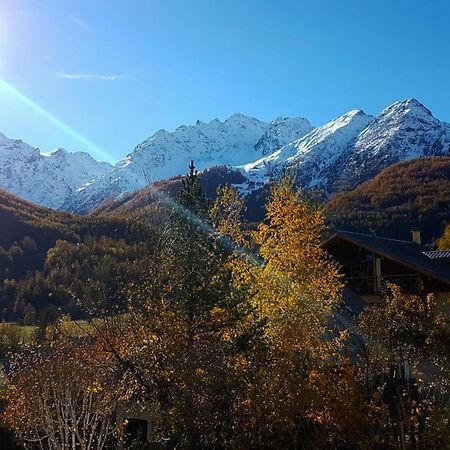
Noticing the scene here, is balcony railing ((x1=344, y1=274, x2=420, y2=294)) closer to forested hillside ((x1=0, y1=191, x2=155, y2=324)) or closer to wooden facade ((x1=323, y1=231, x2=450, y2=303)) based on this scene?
wooden facade ((x1=323, y1=231, x2=450, y2=303))

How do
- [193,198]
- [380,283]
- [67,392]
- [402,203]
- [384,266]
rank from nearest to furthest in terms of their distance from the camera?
1. [67,392]
2. [193,198]
3. [380,283]
4. [384,266]
5. [402,203]

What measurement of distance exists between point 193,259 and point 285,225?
10.7 feet

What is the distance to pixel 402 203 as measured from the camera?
441 feet

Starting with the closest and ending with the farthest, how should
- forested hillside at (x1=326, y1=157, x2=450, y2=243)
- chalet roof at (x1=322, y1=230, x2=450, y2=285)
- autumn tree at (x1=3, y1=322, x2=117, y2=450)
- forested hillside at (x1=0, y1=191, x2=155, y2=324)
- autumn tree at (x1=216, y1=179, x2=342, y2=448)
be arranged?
autumn tree at (x1=216, y1=179, x2=342, y2=448) < autumn tree at (x1=3, y1=322, x2=117, y2=450) < chalet roof at (x1=322, y1=230, x2=450, y2=285) < forested hillside at (x1=0, y1=191, x2=155, y2=324) < forested hillside at (x1=326, y1=157, x2=450, y2=243)

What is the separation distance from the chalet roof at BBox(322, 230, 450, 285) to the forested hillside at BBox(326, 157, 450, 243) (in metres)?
58.8

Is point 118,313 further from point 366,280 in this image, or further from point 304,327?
point 366,280

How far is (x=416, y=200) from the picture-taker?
128 meters

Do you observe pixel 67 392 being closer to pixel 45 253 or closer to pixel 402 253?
pixel 402 253

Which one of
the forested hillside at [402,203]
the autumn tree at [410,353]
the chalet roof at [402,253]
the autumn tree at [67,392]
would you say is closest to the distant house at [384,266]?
the chalet roof at [402,253]

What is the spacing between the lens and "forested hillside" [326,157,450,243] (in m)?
109

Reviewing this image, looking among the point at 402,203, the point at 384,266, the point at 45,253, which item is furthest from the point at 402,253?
the point at 45,253

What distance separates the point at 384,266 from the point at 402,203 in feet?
355

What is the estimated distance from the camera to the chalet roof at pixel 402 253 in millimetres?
28625

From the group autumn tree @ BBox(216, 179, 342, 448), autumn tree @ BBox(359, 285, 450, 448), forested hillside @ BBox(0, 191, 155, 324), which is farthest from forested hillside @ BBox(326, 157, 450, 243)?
autumn tree @ BBox(359, 285, 450, 448)
